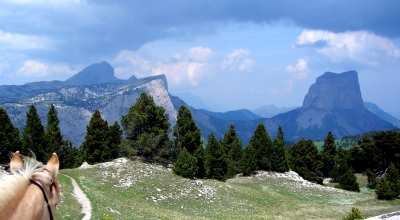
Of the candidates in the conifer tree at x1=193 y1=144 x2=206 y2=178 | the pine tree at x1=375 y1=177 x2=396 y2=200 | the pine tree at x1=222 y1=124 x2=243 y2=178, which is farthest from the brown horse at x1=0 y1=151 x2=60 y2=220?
the pine tree at x1=222 y1=124 x2=243 y2=178

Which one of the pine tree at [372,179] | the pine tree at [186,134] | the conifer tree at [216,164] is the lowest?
the pine tree at [372,179]

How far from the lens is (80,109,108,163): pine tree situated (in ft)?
195

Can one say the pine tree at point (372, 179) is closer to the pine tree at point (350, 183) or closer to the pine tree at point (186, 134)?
the pine tree at point (350, 183)

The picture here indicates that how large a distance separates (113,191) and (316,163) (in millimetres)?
61744

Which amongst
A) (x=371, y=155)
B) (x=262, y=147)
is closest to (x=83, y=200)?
(x=262, y=147)

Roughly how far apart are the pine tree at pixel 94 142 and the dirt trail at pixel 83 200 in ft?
82.4

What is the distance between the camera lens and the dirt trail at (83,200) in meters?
22.1

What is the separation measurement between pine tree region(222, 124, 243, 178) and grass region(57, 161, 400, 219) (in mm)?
16004

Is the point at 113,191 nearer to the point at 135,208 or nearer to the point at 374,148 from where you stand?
the point at 135,208

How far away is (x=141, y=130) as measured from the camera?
165ft

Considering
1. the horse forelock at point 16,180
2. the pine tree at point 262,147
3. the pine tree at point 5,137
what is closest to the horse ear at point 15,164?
the horse forelock at point 16,180

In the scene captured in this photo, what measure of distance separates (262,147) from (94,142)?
34795 millimetres

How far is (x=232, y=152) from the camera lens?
67625 mm

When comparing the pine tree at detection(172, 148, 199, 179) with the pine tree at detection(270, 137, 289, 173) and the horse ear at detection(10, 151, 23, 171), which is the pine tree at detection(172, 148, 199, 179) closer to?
the pine tree at detection(270, 137, 289, 173)
